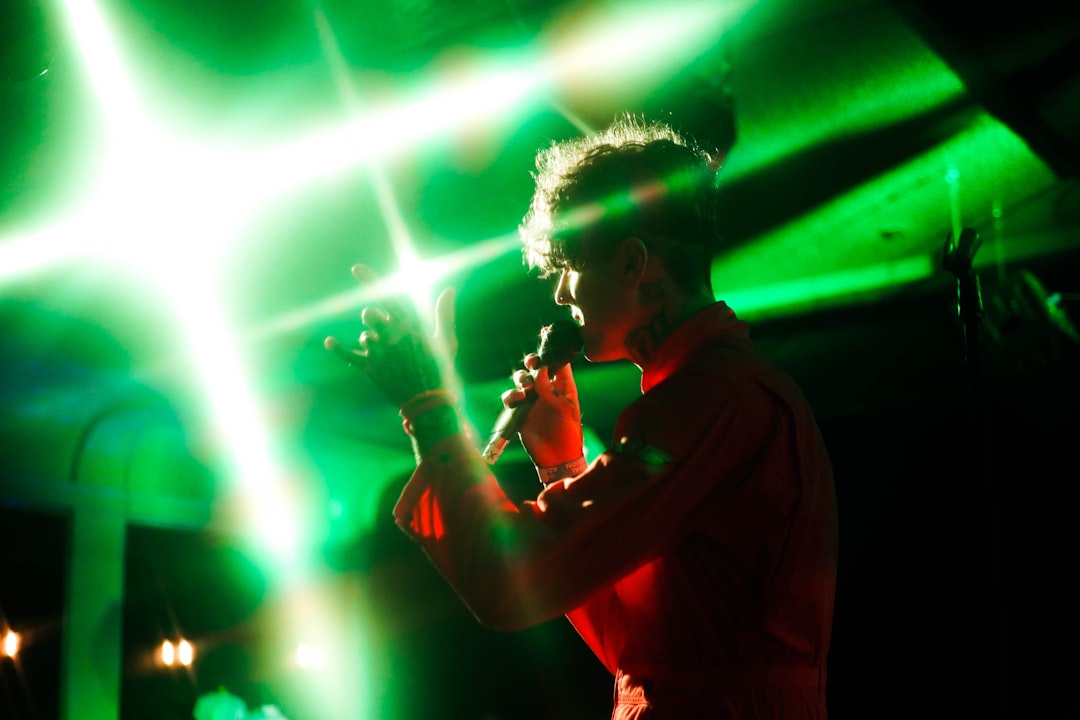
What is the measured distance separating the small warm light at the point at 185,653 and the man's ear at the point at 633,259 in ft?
14.6

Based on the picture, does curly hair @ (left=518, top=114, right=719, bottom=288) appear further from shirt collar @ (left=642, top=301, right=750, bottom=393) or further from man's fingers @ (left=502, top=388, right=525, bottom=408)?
man's fingers @ (left=502, top=388, right=525, bottom=408)

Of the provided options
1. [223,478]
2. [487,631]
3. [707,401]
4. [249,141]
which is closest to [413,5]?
[249,141]

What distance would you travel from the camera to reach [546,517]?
3.59 feet

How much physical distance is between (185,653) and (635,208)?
4534mm

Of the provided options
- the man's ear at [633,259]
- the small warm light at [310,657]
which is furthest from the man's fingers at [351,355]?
the small warm light at [310,657]

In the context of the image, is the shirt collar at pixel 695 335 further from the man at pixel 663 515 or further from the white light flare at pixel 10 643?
the white light flare at pixel 10 643

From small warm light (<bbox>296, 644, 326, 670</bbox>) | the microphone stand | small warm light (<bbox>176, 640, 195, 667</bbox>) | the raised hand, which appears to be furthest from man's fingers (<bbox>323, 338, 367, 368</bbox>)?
small warm light (<bbox>296, 644, 326, 670</bbox>)

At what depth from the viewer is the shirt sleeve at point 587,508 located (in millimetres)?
1037

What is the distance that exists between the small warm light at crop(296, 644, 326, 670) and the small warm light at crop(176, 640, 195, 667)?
104 cm

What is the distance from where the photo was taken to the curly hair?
52.3 inches

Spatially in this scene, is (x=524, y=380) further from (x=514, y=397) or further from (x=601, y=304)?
(x=601, y=304)

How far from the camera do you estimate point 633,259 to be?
1308mm

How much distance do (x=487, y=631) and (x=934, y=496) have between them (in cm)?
341

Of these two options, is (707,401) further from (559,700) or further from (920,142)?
(559,700)
